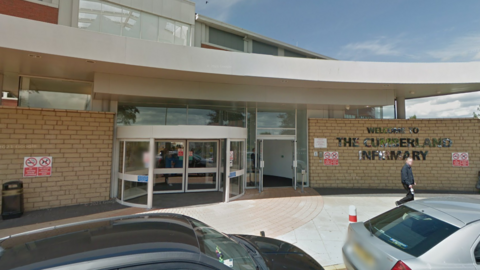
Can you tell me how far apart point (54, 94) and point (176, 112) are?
4.17 meters

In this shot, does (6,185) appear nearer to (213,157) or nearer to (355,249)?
(213,157)

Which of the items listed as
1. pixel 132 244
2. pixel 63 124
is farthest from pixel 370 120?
pixel 63 124

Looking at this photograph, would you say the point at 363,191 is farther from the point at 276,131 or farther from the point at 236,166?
the point at 236,166

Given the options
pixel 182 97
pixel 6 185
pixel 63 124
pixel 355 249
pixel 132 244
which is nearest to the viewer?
pixel 132 244

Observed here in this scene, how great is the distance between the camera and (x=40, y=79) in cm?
735

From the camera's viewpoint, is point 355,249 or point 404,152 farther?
point 404,152

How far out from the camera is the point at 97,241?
163 centimetres

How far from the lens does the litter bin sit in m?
5.81

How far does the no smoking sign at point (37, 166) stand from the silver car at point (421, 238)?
8.43m

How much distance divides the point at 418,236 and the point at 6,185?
9.26 metres

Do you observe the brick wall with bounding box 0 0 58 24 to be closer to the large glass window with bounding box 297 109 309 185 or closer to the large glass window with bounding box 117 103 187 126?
the large glass window with bounding box 117 103 187 126

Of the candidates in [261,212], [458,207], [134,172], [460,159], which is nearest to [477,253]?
[458,207]

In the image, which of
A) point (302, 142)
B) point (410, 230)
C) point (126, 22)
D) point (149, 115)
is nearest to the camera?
point (410, 230)

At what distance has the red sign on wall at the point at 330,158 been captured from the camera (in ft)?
32.2
